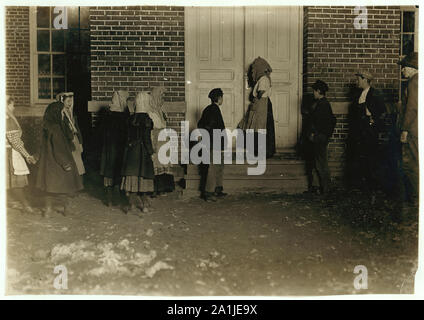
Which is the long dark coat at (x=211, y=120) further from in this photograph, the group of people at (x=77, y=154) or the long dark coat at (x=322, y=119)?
the long dark coat at (x=322, y=119)

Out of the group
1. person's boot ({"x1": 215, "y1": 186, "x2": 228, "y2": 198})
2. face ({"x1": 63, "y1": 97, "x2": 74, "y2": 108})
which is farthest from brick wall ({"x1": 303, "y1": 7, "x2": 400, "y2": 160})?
face ({"x1": 63, "y1": 97, "x2": 74, "y2": 108})

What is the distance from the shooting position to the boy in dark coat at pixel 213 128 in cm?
700

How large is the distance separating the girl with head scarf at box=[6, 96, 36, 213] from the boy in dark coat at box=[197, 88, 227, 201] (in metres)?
2.58

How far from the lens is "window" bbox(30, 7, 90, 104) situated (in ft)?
29.7

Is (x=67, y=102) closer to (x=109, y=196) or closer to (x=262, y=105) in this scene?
(x=109, y=196)

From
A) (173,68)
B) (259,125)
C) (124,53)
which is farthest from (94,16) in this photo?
(259,125)

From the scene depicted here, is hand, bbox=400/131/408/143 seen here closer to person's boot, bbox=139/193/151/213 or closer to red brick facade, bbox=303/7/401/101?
red brick facade, bbox=303/7/401/101

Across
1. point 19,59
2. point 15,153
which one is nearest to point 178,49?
point 15,153

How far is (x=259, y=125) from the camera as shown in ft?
25.6

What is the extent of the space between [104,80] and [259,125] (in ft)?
9.23

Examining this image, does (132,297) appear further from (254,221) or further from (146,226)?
(254,221)

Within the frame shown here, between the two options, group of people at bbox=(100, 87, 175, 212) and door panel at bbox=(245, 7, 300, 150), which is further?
door panel at bbox=(245, 7, 300, 150)

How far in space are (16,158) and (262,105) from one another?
4.05 meters

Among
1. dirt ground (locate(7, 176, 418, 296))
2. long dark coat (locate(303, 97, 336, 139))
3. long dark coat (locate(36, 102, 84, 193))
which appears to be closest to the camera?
dirt ground (locate(7, 176, 418, 296))
